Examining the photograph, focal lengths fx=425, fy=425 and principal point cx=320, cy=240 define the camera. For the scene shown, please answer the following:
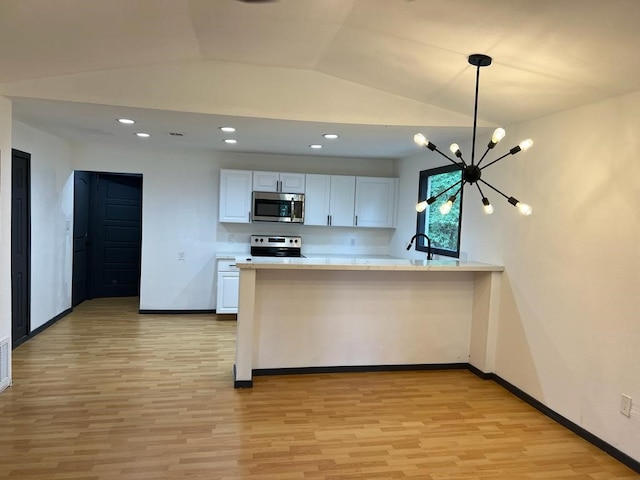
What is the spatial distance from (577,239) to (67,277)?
590cm

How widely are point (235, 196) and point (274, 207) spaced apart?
54 cm

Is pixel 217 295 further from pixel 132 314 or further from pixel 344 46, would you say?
pixel 344 46

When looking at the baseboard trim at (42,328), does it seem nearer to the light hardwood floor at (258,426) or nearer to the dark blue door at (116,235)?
the light hardwood floor at (258,426)

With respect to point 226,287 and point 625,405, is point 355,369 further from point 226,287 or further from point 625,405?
point 226,287

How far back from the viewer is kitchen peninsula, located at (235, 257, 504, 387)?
3.68m

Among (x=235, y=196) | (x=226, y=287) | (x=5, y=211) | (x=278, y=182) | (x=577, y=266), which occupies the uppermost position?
(x=278, y=182)

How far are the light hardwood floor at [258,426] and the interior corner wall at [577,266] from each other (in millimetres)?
297

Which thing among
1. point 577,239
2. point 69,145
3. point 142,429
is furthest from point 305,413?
point 69,145

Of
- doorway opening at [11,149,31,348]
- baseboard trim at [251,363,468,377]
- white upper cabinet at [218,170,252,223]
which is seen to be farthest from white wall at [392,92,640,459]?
doorway opening at [11,149,31,348]

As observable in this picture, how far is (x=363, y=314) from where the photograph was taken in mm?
3990

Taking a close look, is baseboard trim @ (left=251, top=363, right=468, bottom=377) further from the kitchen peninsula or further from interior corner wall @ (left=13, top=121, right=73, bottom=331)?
interior corner wall @ (left=13, top=121, right=73, bottom=331)

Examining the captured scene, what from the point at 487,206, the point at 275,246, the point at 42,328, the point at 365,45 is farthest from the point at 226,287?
the point at 487,206

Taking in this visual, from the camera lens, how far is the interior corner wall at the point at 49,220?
464 centimetres

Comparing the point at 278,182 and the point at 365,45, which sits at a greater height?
the point at 365,45
